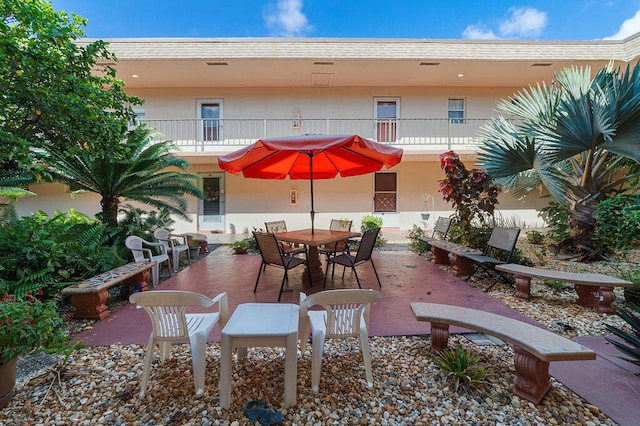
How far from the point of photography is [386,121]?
34.9 feet

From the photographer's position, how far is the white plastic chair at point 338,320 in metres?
2.02

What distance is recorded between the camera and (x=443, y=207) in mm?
11211

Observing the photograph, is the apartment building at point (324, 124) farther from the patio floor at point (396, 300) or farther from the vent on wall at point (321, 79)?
the patio floor at point (396, 300)

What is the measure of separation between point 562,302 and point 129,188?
756 cm

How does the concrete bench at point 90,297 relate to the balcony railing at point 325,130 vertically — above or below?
below

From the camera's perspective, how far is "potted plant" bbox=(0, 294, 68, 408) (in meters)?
1.84

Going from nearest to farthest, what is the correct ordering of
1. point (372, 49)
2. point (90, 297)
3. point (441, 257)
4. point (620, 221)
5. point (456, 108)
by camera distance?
point (90, 297), point (620, 221), point (441, 257), point (372, 49), point (456, 108)

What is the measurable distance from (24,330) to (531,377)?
3455 millimetres

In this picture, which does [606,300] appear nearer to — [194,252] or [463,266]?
[463,266]

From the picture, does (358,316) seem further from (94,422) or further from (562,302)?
(562,302)

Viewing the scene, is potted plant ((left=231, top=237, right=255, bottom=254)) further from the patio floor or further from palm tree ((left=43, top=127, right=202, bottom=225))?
palm tree ((left=43, top=127, right=202, bottom=225))

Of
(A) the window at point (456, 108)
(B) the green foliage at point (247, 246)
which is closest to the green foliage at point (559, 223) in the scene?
(A) the window at point (456, 108)

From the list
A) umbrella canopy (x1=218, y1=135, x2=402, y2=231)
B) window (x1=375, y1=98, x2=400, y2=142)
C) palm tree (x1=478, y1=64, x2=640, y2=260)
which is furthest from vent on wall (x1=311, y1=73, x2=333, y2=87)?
umbrella canopy (x1=218, y1=135, x2=402, y2=231)

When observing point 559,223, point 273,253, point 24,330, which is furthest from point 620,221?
point 24,330
